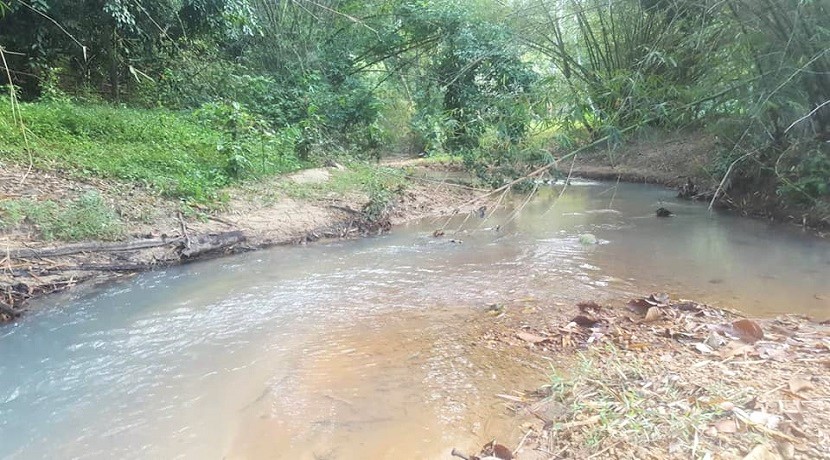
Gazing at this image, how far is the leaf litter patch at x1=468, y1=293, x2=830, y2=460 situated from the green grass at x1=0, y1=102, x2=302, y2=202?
218 inches

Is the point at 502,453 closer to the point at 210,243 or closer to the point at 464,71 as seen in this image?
the point at 210,243

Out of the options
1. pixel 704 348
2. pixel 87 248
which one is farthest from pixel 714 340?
pixel 87 248

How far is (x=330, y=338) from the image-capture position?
434cm

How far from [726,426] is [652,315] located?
5.99 feet

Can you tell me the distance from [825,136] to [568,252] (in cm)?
418

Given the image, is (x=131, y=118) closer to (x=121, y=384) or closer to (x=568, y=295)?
(x=121, y=384)

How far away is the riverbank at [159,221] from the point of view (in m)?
5.54

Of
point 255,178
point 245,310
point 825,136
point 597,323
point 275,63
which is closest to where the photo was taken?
point 597,323

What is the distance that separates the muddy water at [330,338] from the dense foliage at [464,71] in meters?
1.63

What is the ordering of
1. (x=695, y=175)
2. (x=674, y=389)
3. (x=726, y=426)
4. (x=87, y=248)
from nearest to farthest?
(x=726, y=426), (x=674, y=389), (x=87, y=248), (x=695, y=175)

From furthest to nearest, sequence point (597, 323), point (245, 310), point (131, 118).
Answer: point (131, 118), point (245, 310), point (597, 323)

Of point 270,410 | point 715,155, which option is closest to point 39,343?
point 270,410

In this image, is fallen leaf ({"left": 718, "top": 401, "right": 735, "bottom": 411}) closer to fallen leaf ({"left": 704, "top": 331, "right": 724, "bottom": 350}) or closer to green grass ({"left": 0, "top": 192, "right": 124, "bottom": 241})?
fallen leaf ({"left": 704, "top": 331, "right": 724, "bottom": 350})

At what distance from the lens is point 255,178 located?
346 inches
